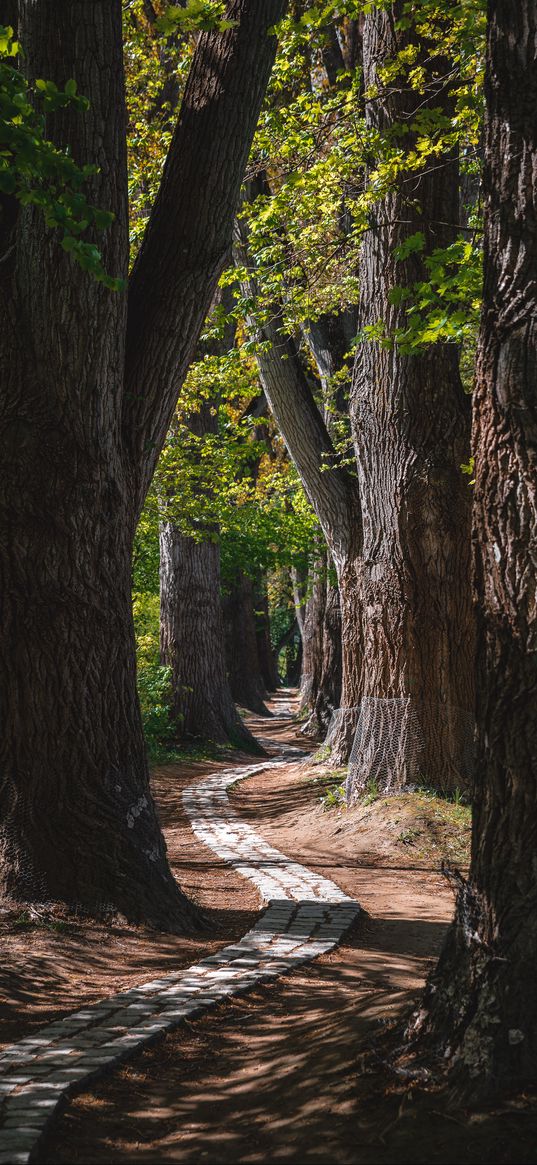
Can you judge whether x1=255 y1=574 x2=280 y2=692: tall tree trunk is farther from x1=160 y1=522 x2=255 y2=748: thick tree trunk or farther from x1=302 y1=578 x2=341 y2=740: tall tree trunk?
x1=160 y1=522 x2=255 y2=748: thick tree trunk

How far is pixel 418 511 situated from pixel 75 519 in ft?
16.1

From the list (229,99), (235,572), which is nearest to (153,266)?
(229,99)

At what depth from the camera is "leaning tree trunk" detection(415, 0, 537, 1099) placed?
315 cm

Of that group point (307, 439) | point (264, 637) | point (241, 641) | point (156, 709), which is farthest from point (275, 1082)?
point (264, 637)

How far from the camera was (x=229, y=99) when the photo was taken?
20.7ft

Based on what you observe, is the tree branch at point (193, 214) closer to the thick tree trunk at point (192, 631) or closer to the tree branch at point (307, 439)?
the tree branch at point (307, 439)

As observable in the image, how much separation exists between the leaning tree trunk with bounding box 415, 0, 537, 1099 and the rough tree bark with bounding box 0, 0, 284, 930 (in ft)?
9.92

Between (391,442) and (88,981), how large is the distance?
256 inches

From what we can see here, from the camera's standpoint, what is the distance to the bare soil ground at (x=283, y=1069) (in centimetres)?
300

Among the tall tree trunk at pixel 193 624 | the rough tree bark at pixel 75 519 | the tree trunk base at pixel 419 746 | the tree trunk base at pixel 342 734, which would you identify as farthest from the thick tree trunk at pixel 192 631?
the rough tree bark at pixel 75 519

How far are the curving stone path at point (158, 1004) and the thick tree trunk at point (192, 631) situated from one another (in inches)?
357

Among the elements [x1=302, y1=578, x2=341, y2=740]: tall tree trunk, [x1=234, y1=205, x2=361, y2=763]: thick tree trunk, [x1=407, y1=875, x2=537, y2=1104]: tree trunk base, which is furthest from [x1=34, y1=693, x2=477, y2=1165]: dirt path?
[x1=302, y1=578, x2=341, y2=740]: tall tree trunk

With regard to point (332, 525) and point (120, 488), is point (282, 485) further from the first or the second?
point (120, 488)

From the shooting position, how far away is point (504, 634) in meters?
3.34
